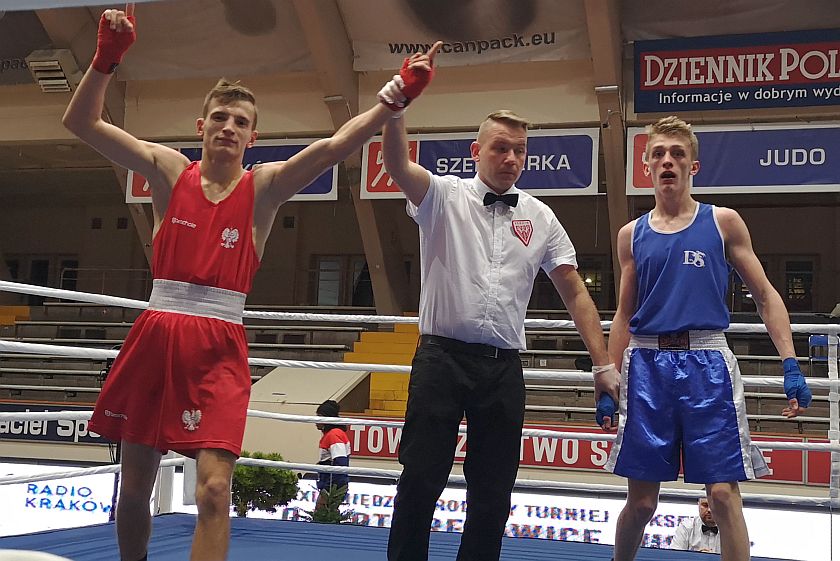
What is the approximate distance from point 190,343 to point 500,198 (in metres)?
0.81

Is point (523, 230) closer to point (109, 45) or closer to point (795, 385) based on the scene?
point (795, 385)

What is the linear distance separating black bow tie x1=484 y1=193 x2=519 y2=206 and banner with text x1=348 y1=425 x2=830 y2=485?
4.32 metres

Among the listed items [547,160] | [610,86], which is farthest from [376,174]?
[610,86]

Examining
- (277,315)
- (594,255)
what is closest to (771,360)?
(594,255)

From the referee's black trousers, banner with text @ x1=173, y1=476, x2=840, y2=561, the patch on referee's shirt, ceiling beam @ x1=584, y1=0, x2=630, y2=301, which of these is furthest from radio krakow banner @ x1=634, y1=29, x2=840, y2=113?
the referee's black trousers

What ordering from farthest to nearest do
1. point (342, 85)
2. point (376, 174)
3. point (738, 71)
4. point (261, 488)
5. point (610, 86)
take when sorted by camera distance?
1. point (342, 85)
2. point (376, 174)
3. point (610, 86)
4. point (738, 71)
5. point (261, 488)

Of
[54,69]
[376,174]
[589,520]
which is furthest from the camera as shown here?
[54,69]

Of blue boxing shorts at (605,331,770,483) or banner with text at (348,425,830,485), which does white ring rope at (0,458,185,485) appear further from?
banner with text at (348,425,830,485)

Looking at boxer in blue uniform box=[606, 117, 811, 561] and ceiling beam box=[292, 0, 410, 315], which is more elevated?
ceiling beam box=[292, 0, 410, 315]

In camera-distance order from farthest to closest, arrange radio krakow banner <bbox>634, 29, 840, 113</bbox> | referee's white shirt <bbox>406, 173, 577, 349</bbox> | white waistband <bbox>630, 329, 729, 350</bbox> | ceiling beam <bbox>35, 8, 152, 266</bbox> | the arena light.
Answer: the arena light, ceiling beam <bbox>35, 8, 152, 266</bbox>, radio krakow banner <bbox>634, 29, 840, 113</bbox>, white waistband <bbox>630, 329, 729, 350</bbox>, referee's white shirt <bbox>406, 173, 577, 349</bbox>

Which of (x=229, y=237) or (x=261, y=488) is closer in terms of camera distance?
(x=229, y=237)

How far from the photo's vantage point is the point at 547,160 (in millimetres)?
7867

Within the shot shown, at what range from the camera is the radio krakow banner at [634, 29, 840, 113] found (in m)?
7.22

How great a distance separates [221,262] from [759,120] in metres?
7.06
